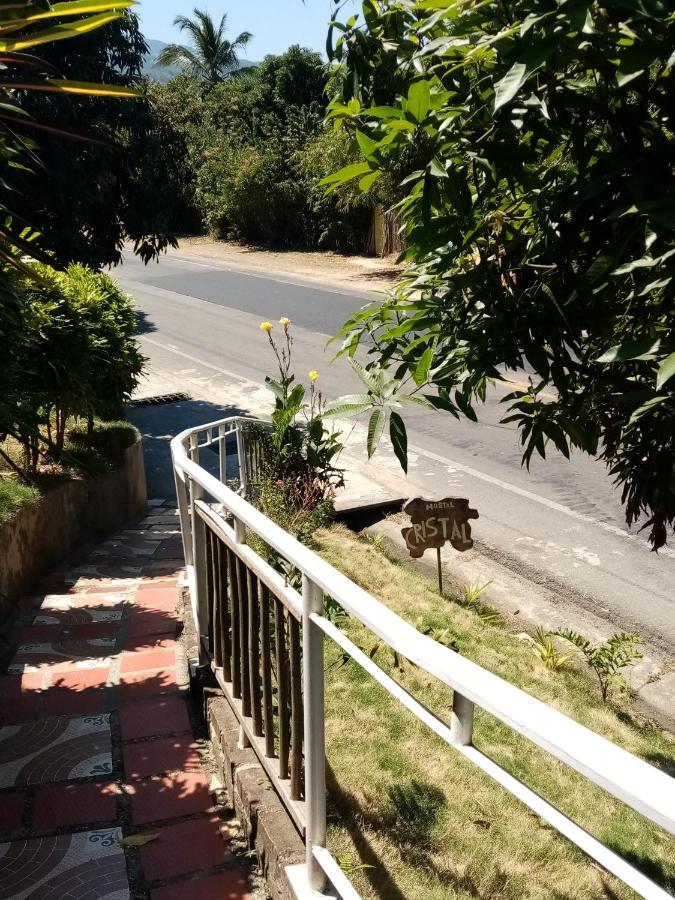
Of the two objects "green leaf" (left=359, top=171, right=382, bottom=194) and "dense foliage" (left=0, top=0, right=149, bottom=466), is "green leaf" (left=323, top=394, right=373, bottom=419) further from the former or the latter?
"dense foliage" (left=0, top=0, right=149, bottom=466)

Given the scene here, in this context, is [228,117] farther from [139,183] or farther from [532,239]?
[532,239]

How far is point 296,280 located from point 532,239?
83.4ft

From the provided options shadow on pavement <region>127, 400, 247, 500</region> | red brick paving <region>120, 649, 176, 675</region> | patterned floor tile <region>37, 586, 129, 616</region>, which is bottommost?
shadow on pavement <region>127, 400, 247, 500</region>

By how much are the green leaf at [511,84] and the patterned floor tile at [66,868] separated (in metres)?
2.50

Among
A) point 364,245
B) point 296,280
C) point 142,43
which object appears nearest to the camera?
point 142,43

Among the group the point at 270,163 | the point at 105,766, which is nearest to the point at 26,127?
the point at 105,766

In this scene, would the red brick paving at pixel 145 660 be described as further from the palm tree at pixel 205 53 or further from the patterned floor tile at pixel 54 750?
the palm tree at pixel 205 53

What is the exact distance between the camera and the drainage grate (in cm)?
1408

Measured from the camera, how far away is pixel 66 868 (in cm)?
286

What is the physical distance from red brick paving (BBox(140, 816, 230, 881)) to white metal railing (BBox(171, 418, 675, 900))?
1.17 ft

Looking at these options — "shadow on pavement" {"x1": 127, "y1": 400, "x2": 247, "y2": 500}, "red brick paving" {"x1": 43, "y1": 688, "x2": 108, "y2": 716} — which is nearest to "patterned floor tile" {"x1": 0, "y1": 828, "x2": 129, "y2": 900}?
"red brick paving" {"x1": 43, "y1": 688, "x2": 108, "y2": 716}

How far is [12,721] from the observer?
154 inches

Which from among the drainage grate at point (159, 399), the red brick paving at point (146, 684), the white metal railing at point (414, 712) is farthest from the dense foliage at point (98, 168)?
the white metal railing at point (414, 712)

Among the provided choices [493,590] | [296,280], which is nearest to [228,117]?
[296,280]
